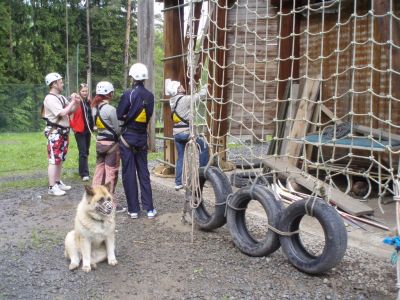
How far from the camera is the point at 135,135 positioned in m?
5.75

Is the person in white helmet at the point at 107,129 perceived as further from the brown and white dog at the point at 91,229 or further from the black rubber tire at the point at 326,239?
the black rubber tire at the point at 326,239

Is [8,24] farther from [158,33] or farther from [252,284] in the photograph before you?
[252,284]

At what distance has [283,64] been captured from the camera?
8242mm

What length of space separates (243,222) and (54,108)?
362 centimetres

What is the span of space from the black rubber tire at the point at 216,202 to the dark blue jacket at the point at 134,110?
97cm

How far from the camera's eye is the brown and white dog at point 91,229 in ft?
13.6

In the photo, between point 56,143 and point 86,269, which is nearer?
point 86,269

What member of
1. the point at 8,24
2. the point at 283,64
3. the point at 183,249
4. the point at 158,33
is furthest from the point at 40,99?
the point at 158,33

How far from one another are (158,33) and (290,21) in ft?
117

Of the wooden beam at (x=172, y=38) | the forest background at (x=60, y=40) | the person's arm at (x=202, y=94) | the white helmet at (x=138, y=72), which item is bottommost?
the person's arm at (x=202, y=94)

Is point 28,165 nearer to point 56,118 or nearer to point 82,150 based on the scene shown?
point 82,150

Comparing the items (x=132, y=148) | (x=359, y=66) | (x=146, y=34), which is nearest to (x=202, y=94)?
(x=132, y=148)

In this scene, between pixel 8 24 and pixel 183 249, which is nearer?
pixel 183 249

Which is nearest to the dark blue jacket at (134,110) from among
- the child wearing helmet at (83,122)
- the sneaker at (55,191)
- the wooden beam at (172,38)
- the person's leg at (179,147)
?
the person's leg at (179,147)
